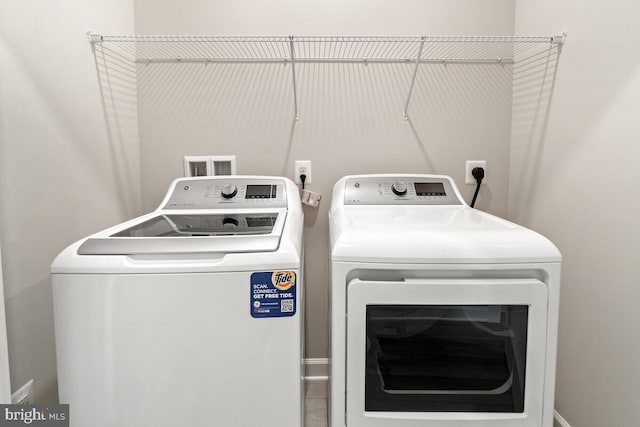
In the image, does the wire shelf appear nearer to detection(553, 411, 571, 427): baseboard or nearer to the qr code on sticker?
the qr code on sticker

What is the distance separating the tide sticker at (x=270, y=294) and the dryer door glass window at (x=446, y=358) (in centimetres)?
23

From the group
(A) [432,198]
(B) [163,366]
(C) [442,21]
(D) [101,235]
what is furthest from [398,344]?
(C) [442,21]

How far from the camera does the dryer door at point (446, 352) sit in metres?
0.96

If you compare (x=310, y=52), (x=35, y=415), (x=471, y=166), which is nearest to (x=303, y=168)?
(x=310, y=52)

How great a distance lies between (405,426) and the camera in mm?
1002

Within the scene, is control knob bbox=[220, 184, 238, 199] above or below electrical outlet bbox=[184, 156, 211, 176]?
below

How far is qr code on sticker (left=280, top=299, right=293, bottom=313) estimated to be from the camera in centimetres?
89

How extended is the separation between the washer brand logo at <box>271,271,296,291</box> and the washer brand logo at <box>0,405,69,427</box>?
578mm

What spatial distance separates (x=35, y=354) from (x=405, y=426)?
3.67ft

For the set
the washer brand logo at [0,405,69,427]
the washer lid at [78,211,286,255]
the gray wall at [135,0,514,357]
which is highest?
the gray wall at [135,0,514,357]

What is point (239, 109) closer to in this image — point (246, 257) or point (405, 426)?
point (246, 257)

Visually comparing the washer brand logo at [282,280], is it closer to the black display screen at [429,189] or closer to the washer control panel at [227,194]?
the washer control panel at [227,194]

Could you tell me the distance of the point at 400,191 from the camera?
160 cm

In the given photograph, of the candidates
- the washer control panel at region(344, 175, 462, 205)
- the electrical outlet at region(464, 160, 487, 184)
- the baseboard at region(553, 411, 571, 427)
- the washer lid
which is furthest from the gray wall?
the baseboard at region(553, 411, 571, 427)
